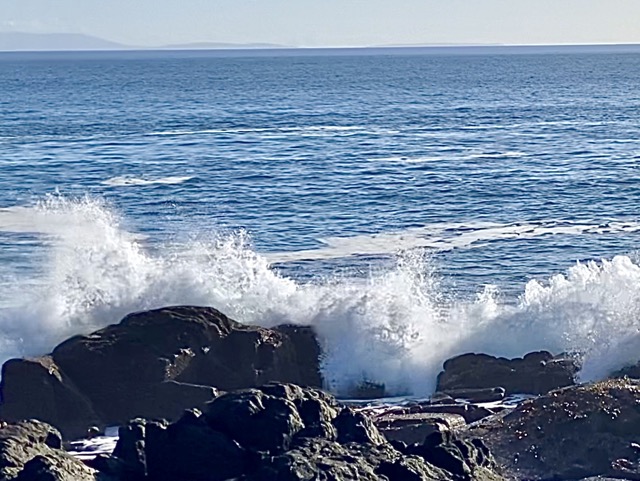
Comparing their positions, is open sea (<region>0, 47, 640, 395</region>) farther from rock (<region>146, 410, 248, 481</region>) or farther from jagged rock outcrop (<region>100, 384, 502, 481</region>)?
rock (<region>146, 410, 248, 481</region>)

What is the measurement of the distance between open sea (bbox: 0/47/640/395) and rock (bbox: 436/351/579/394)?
3.75 ft

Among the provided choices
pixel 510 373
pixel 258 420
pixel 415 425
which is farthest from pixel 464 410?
pixel 258 420

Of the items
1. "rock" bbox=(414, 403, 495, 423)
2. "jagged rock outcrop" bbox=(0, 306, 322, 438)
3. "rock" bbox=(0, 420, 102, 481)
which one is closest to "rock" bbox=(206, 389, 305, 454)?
"rock" bbox=(0, 420, 102, 481)

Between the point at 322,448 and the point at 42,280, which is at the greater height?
the point at 322,448

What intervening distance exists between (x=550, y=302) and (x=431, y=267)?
23.4 ft

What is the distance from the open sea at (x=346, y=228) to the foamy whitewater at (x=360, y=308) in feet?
0.19

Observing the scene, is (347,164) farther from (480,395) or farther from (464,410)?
(464,410)

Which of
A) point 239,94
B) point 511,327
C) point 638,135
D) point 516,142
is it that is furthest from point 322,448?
point 239,94

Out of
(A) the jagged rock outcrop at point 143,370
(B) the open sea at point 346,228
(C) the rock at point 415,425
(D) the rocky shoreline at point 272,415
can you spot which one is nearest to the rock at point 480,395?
(D) the rocky shoreline at point 272,415

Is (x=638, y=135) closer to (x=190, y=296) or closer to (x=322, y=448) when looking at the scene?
(x=190, y=296)

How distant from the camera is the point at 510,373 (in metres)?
25.0

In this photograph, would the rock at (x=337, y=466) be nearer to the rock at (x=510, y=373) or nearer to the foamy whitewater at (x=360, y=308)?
the rock at (x=510, y=373)

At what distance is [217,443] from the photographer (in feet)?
56.9

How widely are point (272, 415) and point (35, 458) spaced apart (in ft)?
10.0
